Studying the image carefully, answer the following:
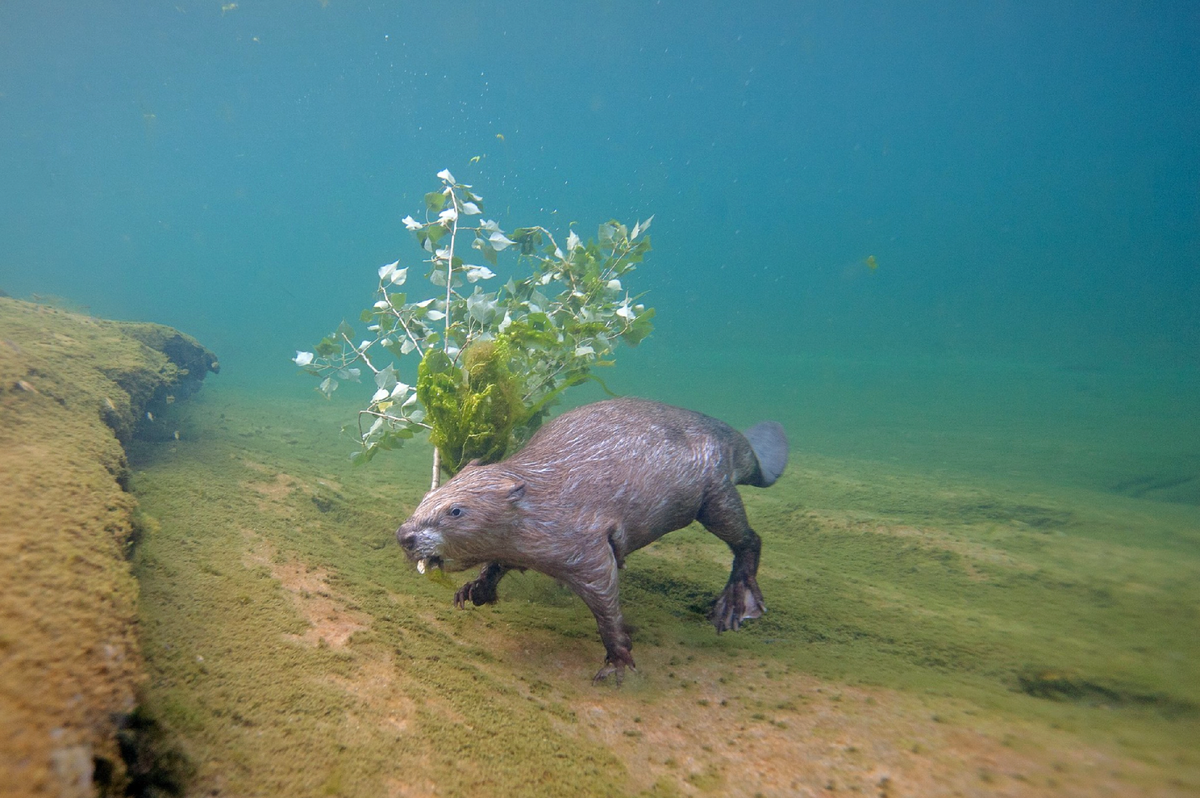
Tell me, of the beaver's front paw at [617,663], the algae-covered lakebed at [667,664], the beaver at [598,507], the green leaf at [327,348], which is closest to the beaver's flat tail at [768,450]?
the beaver at [598,507]

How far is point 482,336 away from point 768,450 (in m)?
2.46

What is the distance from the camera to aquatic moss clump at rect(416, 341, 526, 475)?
124 inches

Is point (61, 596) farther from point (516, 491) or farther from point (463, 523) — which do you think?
point (516, 491)

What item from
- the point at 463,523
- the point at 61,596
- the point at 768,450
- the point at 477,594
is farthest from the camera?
the point at 768,450

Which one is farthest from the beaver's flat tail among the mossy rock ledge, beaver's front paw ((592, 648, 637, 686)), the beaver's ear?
the mossy rock ledge

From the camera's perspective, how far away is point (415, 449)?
9086 mm

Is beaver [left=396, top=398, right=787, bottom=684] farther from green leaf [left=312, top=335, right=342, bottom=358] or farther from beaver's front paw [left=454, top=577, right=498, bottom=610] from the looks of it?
green leaf [left=312, top=335, right=342, bottom=358]

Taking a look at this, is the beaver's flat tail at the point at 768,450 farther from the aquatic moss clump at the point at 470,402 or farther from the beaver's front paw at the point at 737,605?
the aquatic moss clump at the point at 470,402

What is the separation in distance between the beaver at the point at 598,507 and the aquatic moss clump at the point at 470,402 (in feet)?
1.05

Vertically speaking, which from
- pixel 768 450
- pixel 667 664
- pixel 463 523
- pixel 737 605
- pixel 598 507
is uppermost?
pixel 768 450

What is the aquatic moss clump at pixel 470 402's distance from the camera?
315 cm

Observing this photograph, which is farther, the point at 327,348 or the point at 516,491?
the point at 327,348

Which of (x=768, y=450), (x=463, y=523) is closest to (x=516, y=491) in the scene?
(x=463, y=523)

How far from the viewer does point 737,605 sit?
329cm
